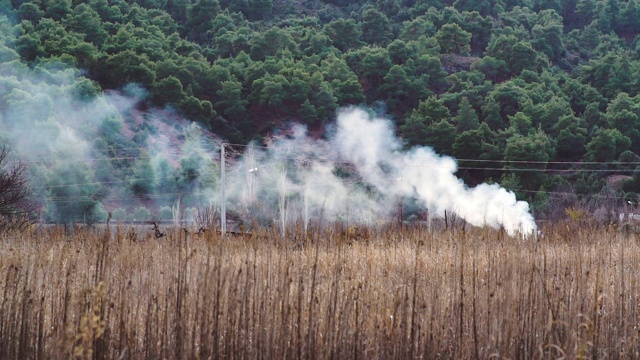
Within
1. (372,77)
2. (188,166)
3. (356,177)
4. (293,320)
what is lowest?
(293,320)

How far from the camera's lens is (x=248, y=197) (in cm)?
3002

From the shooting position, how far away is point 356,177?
3497 cm

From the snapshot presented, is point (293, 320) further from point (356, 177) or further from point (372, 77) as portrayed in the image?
point (372, 77)

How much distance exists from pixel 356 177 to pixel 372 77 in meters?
9.51

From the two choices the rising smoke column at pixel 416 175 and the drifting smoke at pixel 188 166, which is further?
the rising smoke column at pixel 416 175

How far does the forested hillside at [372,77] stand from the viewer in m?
31.9

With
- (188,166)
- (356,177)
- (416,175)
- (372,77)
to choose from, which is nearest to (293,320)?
(188,166)

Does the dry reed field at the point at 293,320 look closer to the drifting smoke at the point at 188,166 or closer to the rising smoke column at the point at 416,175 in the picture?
the rising smoke column at the point at 416,175

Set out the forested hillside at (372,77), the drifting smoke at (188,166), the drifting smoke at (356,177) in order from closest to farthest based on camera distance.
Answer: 1. the drifting smoke at (188,166)
2. the drifting smoke at (356,177)
3. the forested hillside at (372,77)

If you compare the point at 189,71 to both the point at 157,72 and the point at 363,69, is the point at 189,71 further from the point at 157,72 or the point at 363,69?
the point at 363,69

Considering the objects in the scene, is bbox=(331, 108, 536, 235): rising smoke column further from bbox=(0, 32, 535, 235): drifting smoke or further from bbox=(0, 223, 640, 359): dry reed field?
bbox=(0, 223, 640, 359): dry reed field

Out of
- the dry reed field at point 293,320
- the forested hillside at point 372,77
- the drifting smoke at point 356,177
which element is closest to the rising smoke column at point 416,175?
the drifting smoke at point 356,177

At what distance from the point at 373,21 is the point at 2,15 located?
2197 cm

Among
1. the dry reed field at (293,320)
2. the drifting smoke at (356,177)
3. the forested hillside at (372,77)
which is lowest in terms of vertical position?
the dry reed field at (293,320)
